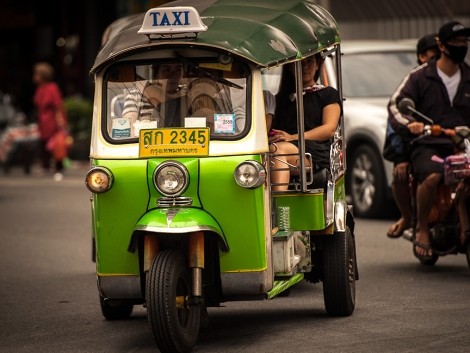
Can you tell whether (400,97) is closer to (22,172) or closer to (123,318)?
(123,318)

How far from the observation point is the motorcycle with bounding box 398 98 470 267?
1077 centimetres

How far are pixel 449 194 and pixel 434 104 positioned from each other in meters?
0.72

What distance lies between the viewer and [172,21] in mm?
8164

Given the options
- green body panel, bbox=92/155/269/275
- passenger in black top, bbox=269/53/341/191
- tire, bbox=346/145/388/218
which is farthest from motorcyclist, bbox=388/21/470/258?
tire, bbox=346/145/388/218

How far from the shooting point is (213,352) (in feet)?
26.9

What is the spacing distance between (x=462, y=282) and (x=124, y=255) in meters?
3.47

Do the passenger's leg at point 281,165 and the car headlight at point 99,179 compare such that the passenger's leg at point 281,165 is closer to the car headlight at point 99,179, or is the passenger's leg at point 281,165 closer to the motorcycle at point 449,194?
the car headlight at point 99,179

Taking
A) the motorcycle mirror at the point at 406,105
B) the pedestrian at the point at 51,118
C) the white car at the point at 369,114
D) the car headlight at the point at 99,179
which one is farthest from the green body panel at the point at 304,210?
the pedestrian at the point at 51,118

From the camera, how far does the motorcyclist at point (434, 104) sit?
36.8 ft

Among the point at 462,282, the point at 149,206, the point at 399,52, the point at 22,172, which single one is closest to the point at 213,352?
the point at 149,206

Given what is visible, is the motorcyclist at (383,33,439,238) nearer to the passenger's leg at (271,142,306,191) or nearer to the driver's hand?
the driver's hand

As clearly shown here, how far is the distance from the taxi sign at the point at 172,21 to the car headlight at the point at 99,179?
2.71ft

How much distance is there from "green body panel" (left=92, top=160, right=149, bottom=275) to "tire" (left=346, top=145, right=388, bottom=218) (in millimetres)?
7745

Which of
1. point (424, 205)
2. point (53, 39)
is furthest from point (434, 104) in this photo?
point (53, 39)
